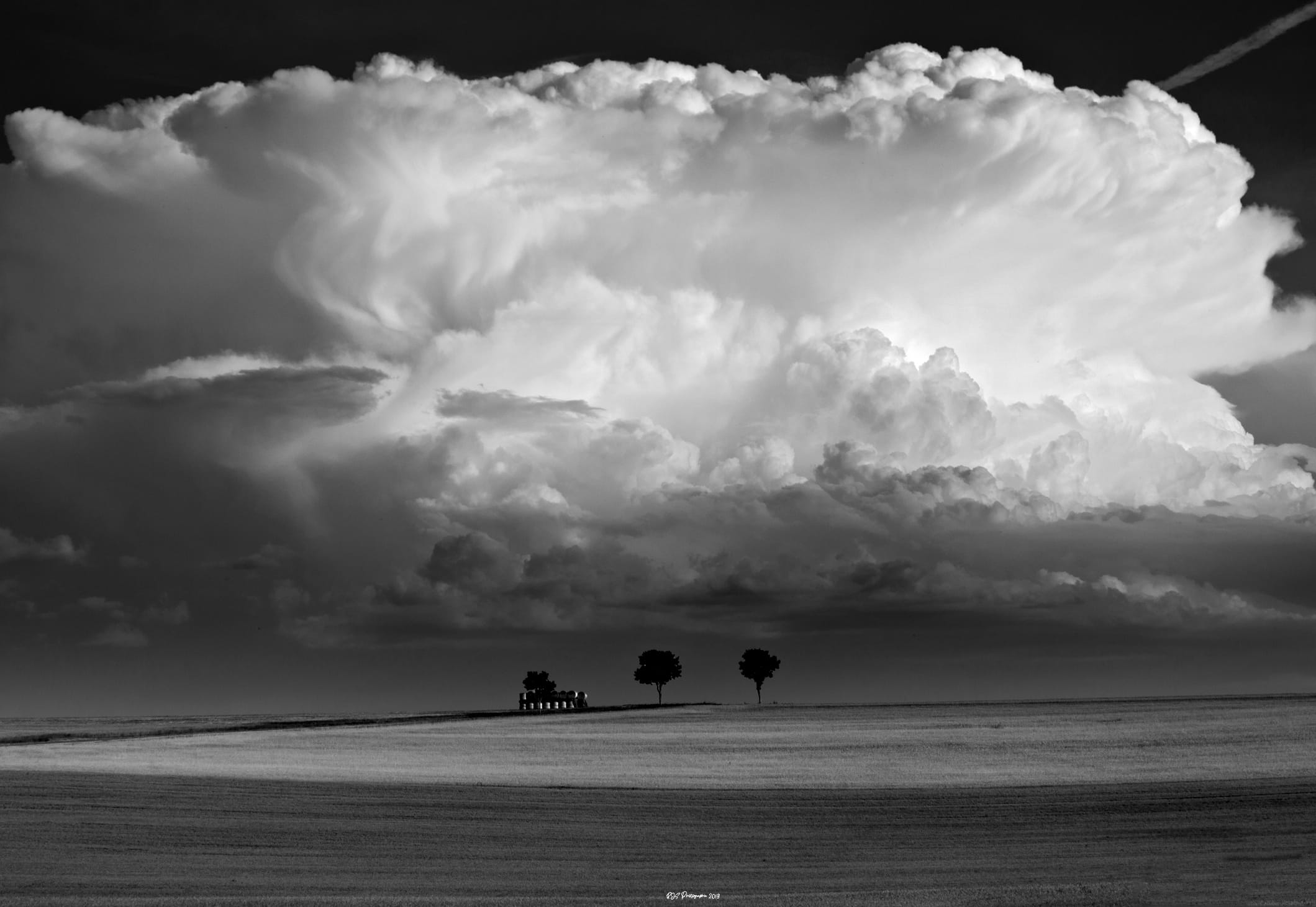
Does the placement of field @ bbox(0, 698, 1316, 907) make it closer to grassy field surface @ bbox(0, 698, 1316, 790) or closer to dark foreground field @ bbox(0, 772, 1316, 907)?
dark foreground field @ bbox(0, 772, 1316, 907)

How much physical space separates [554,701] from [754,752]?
4258 inches

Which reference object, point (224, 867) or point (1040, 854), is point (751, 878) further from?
point (224, 867)

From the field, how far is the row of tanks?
96871mm

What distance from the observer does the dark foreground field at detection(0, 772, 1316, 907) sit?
80.8ft

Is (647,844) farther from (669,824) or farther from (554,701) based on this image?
(554,701)

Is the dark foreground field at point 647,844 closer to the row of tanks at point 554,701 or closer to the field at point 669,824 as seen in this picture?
the field at point 669,824

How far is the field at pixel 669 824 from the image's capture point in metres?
25.2

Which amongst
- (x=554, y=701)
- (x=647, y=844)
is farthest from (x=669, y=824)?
(x=554, y=701)

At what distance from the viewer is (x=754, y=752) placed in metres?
65.6

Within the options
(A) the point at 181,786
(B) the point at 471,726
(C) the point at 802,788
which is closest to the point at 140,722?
(B) the point at 471,726

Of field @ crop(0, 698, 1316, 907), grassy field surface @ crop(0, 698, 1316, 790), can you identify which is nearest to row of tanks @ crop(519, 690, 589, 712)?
grassy field surface @ crop(0, 698, 1316, 790)

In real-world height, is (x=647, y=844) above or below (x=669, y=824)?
below

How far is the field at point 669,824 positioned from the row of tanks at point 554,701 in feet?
318

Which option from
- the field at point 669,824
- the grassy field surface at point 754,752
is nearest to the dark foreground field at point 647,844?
the field at point 669,824
